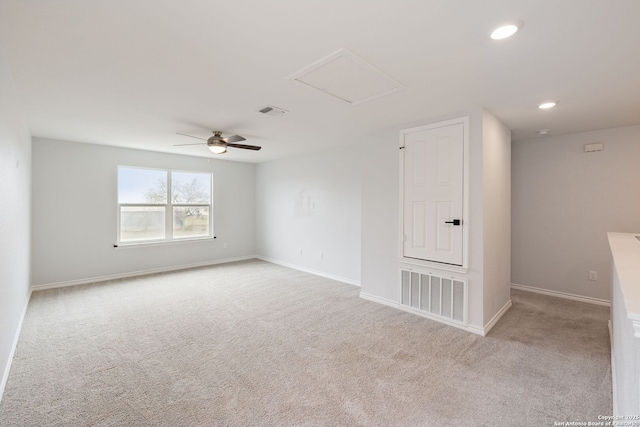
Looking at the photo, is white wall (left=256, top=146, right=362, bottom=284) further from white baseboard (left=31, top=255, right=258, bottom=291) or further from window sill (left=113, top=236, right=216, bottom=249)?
window sill (left=113, top=236, right=216, bottom=249)

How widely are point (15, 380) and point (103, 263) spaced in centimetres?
336

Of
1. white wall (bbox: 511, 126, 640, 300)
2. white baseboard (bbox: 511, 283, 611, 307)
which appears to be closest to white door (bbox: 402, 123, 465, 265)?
white wall (bbox: 511, 126, 640, 300)

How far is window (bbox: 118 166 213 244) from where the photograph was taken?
214 inches

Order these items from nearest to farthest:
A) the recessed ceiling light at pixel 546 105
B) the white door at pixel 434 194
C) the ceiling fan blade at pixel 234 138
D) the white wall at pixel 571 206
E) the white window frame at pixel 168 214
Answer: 1. the recessed ceiling light at pixel 546 105
2. the white door at pixel 434 194
3. the white wall at pixel 571 206
4. the ceiling fan blade at pixel 234 138
5. the white window frame at pixel 168 214

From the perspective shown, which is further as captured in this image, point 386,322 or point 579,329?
point 386,322

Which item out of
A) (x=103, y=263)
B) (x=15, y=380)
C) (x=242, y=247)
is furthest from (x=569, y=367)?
(x=103, y=263)

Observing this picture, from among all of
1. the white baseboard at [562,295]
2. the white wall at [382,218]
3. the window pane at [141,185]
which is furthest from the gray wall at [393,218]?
the window pane at [141,185]

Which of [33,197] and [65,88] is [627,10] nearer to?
[65,88]

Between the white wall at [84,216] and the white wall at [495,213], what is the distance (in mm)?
5654

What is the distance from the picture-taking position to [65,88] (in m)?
2.62

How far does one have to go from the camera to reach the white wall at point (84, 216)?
4.58 m

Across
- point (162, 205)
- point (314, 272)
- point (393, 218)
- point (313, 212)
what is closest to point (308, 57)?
point (393, 218)

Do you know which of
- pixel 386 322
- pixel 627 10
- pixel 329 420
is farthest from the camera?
pixel 386 322

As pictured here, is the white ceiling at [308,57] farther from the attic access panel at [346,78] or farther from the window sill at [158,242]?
the window sill at [158,242]
